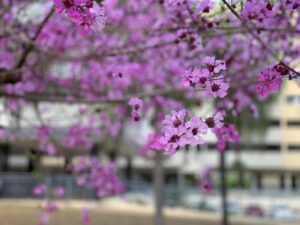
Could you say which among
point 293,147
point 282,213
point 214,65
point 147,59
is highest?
point 293,147

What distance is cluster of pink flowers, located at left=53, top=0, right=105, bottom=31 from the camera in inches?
105

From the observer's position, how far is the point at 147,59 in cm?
765

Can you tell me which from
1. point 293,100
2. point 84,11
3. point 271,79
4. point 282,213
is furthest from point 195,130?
point 293,100

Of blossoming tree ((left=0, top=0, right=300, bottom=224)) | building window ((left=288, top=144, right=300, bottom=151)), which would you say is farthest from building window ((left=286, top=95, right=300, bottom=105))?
blossoming tree ((left=0, top=0, right=300, bottom=224))

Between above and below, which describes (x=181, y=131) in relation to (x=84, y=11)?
below

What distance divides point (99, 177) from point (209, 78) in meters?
7.63

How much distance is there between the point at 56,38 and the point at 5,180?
19464 mm

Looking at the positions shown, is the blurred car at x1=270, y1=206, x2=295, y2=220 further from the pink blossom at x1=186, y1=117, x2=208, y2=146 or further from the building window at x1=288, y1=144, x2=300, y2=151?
the building window at x1=288, y1=144, x2=300, y2=151

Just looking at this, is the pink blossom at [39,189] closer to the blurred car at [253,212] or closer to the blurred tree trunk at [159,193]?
the blurred tree trunk at [159,193]

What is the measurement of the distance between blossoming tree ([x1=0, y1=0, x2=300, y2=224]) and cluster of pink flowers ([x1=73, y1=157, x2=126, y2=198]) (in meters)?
0.02

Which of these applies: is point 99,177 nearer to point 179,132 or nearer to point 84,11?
point 179,132

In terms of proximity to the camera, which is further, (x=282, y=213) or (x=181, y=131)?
(x=282, y=213)

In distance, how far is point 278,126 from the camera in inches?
2288

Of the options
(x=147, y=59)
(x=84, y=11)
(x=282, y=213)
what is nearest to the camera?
(x=84, y=11)
